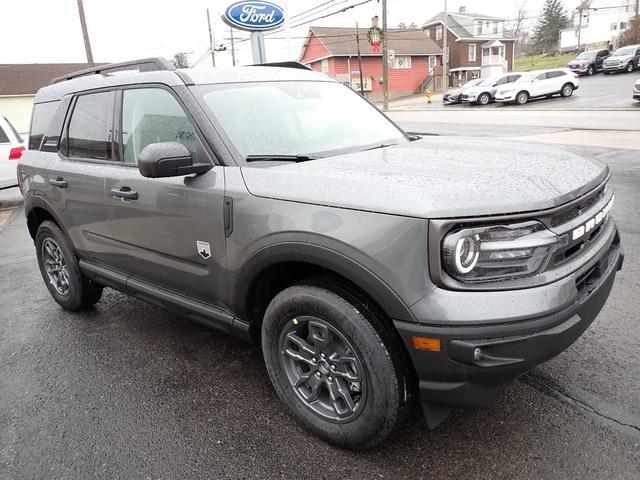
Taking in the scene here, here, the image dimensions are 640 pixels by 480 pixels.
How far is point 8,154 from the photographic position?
9.66m

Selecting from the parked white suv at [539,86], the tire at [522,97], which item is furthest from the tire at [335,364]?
the tire at [522,97]

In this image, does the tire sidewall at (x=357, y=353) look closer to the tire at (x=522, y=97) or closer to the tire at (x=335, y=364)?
the tire at (x=335, y=364)

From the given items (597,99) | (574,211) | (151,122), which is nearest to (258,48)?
(151,122)

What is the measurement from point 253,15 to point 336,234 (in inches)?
442

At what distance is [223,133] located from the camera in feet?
9.02

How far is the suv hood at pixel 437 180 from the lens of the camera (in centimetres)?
197

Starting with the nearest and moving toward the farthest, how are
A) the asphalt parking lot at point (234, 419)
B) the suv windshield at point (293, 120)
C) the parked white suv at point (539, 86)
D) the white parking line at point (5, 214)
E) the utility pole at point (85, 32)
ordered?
1. the asphalt parking lot at point (234, 419)
2. the suv windshield at point (293, 120)
3. the white parking line at point (5, 214)
4. the utility pole at point (85, 32)
5. the parked white suv at point (539, 86)

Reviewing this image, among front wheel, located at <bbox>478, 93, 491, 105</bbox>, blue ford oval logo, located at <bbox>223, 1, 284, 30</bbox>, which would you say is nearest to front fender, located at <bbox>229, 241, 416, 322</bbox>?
blue ford oval logo, located at <bbox>223, 1, 284, 30</bbox>

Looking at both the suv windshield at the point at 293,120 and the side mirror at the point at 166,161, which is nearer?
the side mirror at the point at 166,161

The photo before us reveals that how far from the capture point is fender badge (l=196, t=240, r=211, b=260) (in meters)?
2.72

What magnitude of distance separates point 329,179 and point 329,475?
4.35ft

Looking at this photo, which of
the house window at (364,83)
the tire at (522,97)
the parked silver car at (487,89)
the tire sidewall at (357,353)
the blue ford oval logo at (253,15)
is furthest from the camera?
the house window at (364,83)

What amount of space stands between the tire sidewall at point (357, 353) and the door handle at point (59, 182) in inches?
84.5

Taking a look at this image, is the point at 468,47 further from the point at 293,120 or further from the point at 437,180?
the point at 437,180
